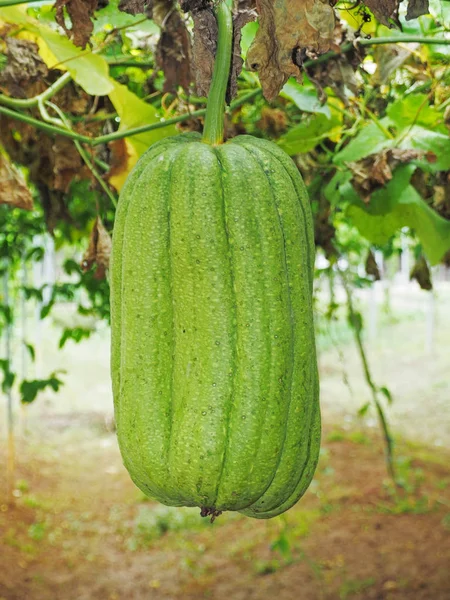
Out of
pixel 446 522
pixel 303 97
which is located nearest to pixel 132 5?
pixel 303 97

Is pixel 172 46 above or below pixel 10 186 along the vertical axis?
above

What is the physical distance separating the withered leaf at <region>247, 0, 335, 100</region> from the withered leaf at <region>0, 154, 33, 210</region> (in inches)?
35.3

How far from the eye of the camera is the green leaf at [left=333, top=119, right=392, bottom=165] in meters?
1.79

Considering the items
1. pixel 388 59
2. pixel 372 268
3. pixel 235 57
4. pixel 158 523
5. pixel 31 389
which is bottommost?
pixel 158 523

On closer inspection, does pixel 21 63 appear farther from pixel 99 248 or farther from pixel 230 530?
pixel 230 530

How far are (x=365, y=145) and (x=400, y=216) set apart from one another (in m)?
0.25

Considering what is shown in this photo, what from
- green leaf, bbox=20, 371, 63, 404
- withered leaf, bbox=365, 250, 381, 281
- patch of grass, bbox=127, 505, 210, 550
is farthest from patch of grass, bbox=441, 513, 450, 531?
withered leaf, bbox=365, 250, 381, 281

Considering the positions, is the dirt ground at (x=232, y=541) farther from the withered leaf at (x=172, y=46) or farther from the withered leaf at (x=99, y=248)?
the withered leaf at (x=172, y=46)

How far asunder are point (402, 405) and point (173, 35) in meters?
8.69

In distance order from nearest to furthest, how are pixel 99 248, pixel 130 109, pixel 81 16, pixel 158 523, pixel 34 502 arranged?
pixel 81 16 → pixel 130 109 → pixel 99 248 → pixel 158 523 → pixel 34 502

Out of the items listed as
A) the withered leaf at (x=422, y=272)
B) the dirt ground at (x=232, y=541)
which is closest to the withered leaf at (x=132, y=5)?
the withered leaf at (x=422, y=272)

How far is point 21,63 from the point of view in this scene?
1729 millimetres

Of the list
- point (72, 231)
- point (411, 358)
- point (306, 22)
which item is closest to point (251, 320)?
point (306, 22)

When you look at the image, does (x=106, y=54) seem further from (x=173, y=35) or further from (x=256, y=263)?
(x=256, y=263)
